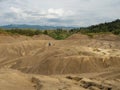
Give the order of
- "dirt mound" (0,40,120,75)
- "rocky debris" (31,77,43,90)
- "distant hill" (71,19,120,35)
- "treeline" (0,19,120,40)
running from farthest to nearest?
1. "distant hill" (71,19,120,35)
2. "treeline" (0,19,120,40)
3. "dirt mound" (0,40,120,75)
4. "rocky debris" (31,77,43,90)

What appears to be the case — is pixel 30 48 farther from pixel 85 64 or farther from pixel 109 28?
pixel 109 28

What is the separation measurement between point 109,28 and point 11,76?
83394 millimetres

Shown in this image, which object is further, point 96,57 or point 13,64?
point 13,64

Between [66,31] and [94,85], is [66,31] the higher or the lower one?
the lower one

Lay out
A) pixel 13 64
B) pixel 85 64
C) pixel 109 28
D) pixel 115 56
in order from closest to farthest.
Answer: pixel 85 64 < pixel 115 56 < pixel 13 64 < pixel 109 28

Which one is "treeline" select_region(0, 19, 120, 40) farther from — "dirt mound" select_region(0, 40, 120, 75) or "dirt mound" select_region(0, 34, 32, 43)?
"dirt mound" select_region(0, 40, 120, 75)

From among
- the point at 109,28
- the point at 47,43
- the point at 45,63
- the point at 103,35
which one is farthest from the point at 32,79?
the point at 109,28

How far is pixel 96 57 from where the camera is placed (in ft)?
118

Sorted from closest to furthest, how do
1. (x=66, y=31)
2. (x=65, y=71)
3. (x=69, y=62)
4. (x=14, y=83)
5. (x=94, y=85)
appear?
(x=94, y=85)
(x=14, y=83)
(x=65, y=71)
(x=69, y=62)
(x=66, y=31)

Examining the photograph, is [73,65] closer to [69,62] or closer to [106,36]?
[69,62]

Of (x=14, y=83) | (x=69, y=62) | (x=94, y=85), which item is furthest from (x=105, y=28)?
(x=14, y=83)

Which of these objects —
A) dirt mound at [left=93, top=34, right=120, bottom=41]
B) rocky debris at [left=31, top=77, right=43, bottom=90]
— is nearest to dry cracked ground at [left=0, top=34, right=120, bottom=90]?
rocky debris at [left=31, top=77, right=43, bottom=90]

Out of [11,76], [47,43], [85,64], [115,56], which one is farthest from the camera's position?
[47,43]

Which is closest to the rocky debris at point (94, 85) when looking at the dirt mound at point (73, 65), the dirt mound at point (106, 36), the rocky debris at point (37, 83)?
the rocky debris at point (37, 83)
